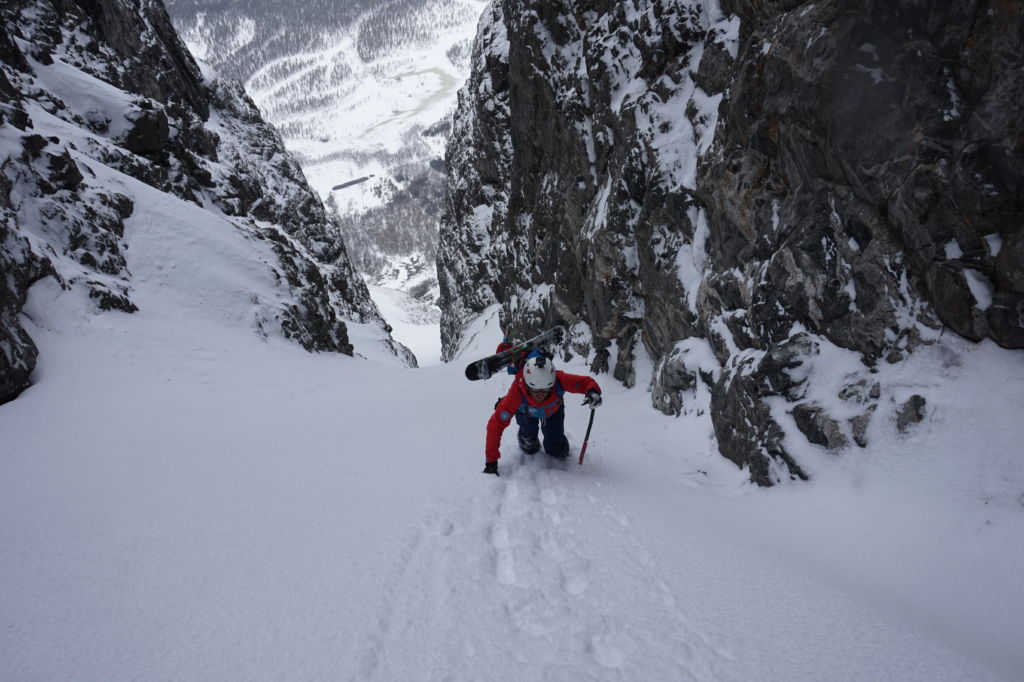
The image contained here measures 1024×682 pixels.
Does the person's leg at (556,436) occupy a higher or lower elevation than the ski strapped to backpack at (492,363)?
lower

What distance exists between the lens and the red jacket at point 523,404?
5887 millimetres

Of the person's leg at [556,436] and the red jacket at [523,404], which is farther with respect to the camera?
the person's leg at [556,436]

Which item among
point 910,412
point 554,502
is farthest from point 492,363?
point 910,412

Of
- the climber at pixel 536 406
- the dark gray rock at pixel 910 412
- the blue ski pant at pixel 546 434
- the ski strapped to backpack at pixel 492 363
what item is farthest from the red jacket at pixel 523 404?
the dark gray rock at pixel 910 412

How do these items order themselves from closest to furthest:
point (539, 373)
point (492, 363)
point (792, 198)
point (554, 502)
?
point (554, 502), point (539, 373), point (792, 198), point (492, 363)

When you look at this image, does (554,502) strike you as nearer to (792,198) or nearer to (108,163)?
(792,198)

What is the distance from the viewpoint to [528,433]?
648 centimetres

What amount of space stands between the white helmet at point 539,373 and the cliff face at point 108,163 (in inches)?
327

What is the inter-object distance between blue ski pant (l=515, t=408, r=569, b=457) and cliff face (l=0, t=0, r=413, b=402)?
8.14 meters

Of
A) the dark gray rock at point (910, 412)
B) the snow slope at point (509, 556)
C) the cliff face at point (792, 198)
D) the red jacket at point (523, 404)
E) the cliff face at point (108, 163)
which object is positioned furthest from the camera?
the cliff face at point (108, 163)

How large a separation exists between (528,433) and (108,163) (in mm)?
20881

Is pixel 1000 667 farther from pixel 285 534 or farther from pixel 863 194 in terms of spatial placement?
pixel 285 534

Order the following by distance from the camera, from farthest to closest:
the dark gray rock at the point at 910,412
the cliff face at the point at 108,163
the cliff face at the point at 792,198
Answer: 1. the cliff face at the point at 108,163
2. the dark gray rock at the point at 910,412
3. the cliff face at the point at 792,198

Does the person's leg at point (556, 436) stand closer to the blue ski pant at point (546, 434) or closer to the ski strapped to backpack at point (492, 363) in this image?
the blue ski pant at point (546, 434)
